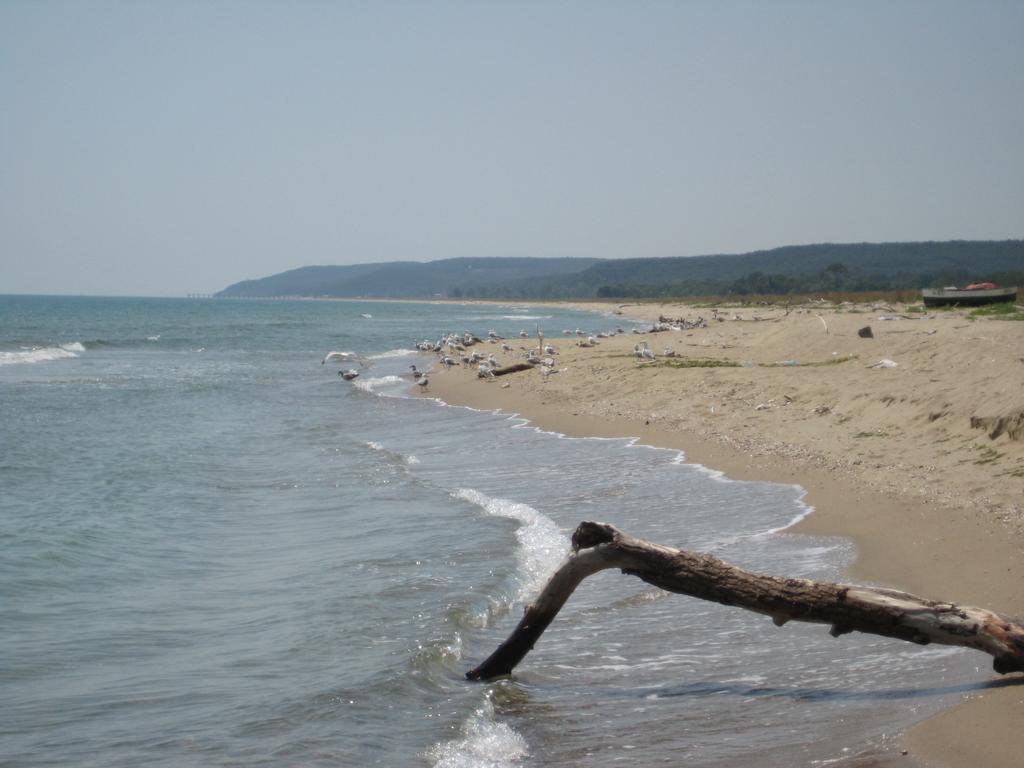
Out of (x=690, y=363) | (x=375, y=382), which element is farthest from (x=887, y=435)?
(x=375, y=382)

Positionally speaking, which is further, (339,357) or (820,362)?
(339,357)

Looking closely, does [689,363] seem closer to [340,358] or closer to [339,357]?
[340,358]

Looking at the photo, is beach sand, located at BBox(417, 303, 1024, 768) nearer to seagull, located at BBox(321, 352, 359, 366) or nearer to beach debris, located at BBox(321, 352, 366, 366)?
beach debris, located at BBox(321, 352, 366, 366)

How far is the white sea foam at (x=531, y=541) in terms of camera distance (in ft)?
25.9

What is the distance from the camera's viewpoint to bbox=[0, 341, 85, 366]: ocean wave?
40312 millimetres

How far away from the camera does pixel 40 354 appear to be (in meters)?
43.2

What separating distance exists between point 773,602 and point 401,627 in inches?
109

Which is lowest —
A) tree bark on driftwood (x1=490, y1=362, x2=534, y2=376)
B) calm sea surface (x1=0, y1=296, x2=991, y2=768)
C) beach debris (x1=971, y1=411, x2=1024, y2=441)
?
calm sea surface (x1=0, y1=296, x2=991, y2=768)

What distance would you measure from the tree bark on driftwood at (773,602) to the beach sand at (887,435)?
33 centimetres

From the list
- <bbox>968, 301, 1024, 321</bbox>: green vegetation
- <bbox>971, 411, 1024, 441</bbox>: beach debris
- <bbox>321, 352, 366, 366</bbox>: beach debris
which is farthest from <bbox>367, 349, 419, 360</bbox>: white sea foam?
<bbox>971, 411, 1024, 441</bbox>: beach debris

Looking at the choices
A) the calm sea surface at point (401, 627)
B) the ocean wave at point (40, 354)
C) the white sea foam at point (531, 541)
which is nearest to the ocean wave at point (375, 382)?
the calm sea surface at point (401, 627)

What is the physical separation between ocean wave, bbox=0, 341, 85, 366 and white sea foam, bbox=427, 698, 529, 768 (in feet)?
127

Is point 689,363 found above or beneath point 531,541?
above

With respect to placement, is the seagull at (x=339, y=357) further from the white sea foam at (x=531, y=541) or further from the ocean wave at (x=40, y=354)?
the white sea foam at (x=531, y=541)
